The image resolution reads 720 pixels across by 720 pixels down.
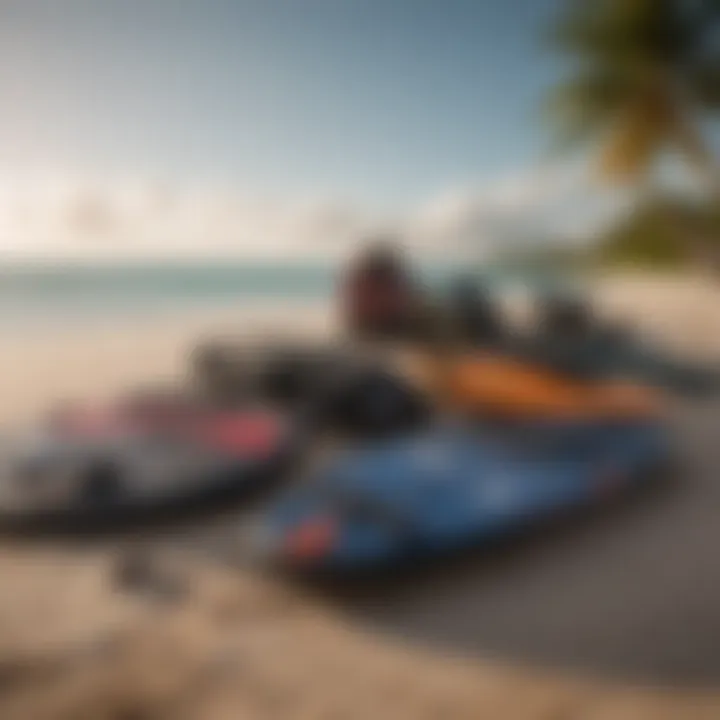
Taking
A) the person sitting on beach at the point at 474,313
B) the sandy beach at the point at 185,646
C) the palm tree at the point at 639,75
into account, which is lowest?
the sandy beach at the point at 185,646

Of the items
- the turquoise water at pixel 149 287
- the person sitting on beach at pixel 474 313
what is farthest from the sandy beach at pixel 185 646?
the person sitting on beach at pixel 474 313

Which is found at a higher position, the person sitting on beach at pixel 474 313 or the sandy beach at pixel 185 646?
the person sitting on beach at pixel 474 313

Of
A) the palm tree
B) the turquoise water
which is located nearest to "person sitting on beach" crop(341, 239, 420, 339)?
the turquoise water

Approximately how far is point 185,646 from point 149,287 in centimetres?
28

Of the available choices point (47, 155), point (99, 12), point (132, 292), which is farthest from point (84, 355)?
point (99, 12)

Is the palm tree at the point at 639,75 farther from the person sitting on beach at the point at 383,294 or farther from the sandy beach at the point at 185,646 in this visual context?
the sandy beach at the point at 185,646

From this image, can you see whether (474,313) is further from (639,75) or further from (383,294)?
(639,75)

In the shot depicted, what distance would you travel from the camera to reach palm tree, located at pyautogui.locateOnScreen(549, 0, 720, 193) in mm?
634

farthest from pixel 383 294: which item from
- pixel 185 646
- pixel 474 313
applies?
pixel 185 646

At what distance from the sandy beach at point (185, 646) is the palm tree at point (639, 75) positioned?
1.05ft

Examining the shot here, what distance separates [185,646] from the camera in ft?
1.92

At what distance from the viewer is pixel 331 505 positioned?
2.01 feet

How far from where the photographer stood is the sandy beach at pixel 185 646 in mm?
579

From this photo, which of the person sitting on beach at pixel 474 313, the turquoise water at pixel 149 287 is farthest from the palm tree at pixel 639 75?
the turquoise water at pixel 149 287
